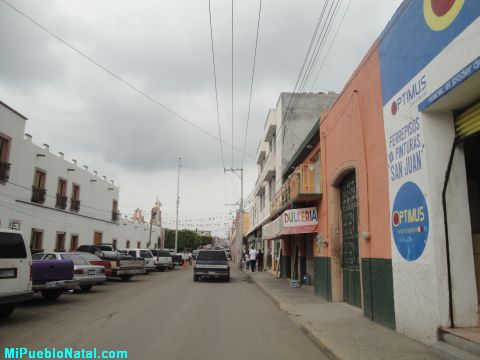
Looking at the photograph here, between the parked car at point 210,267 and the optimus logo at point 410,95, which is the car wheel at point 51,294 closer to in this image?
the parked car at point 210,267

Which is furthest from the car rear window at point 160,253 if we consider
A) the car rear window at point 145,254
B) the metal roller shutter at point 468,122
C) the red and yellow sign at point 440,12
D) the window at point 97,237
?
the red and yellow sign at point 440,12

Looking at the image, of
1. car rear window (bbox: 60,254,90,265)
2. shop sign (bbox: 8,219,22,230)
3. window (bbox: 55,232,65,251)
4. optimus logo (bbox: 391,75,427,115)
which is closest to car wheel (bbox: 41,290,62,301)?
car rear window (bbox: 60,254,90,265)

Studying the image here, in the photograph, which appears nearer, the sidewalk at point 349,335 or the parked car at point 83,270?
the sidewalk at point 349,335

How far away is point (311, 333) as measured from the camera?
8242 mm

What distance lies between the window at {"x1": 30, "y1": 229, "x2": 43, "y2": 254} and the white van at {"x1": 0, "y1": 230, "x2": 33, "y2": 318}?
17770 mm

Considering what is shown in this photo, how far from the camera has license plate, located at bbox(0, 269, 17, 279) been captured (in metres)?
9.24

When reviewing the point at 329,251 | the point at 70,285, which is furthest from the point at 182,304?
the point at 329,251

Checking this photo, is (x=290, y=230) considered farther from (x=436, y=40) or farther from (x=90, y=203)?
(x=90, y=203)

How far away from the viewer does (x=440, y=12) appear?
6.77 m

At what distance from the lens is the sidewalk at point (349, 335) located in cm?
657

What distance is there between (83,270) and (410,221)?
483 inches

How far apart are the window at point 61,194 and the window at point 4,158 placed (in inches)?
275

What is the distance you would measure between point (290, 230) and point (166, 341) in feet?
30.4

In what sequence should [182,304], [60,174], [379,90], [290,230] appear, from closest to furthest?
[379,90] → [182,304] → [290,230] → [60,174]
